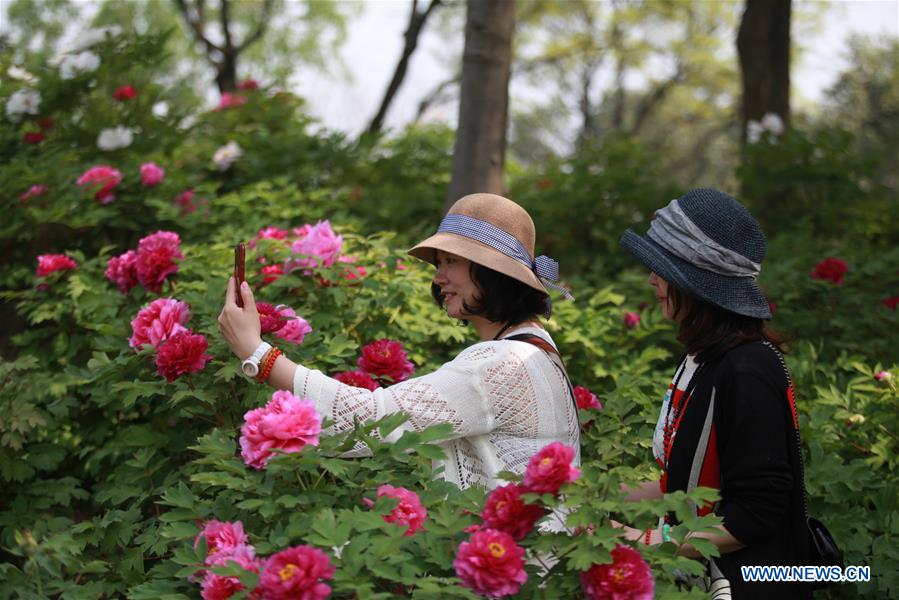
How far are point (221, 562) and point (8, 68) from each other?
5.21 meters

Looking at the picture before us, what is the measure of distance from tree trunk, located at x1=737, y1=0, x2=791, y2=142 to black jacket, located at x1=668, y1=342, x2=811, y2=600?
698cm

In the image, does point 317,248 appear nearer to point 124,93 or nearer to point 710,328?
point 710,328

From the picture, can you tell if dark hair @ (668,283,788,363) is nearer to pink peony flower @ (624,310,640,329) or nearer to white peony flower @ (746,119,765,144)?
pink peony flower @ (624,310,640,329)

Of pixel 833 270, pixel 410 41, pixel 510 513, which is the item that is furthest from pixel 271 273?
pixel 410 41

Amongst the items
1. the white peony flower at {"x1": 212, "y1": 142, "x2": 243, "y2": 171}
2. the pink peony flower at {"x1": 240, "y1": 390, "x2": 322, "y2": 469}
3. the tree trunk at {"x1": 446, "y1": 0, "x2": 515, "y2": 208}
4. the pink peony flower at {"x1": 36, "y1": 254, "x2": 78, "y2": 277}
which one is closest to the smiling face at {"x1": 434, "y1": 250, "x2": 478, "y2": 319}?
the pink peony flower at {"x1": 240, "y1": 390, "x2": 322, "y2": 469}

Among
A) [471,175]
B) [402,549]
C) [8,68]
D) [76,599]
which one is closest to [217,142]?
[8,68]

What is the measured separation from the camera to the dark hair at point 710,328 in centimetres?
242

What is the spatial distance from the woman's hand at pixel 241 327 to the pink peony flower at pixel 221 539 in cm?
55

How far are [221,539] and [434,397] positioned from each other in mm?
629

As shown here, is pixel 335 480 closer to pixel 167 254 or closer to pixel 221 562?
pixel 221 562

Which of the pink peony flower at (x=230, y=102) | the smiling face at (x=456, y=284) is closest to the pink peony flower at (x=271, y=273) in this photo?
the smiling face at (x=456, y=284)

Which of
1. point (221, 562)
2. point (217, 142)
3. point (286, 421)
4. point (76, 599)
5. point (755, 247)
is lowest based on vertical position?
point (76, 599)

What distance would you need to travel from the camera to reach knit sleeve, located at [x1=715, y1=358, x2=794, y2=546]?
2.24 m

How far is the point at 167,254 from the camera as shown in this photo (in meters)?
3.50
